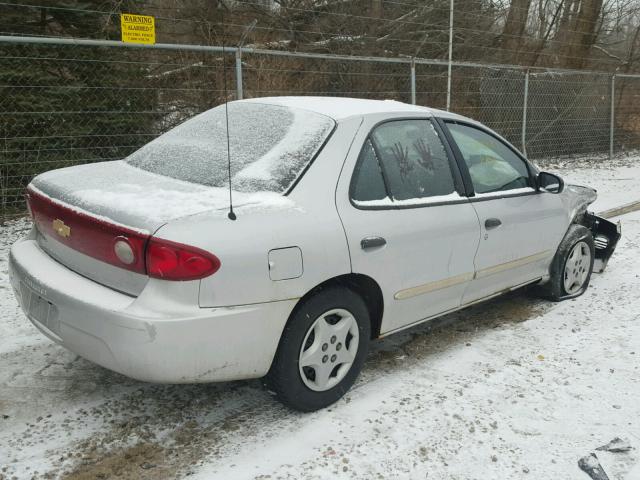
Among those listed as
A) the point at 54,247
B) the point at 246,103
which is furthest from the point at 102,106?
the point at 54,247

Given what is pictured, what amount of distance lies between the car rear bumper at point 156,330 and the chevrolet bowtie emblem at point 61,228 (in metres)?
0.18

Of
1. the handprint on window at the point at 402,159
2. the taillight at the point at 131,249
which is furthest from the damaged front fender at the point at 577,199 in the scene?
the taillight at the point at 131,249

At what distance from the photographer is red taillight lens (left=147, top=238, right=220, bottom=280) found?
8.07 ft

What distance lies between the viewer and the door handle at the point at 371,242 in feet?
10.0

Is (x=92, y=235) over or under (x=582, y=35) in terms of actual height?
under

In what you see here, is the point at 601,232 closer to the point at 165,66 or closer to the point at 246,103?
the point at 246,103

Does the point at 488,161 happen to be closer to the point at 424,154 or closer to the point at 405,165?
the point at 424,154

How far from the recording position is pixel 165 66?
7.71 meters

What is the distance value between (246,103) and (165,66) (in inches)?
175

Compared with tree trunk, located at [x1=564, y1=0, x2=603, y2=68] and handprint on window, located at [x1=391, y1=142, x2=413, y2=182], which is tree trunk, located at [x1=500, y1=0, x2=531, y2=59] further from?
handprint on window, located at [x1=391, y1=142, x2=413, y2=182]

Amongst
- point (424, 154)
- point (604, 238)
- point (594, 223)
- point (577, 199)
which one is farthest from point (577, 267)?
point (424, 154)

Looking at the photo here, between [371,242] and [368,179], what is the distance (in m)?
0.36

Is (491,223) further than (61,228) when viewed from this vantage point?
Yes

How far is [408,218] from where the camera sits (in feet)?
10.8
